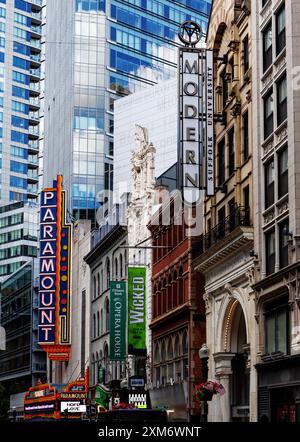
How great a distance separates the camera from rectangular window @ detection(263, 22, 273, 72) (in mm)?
40562

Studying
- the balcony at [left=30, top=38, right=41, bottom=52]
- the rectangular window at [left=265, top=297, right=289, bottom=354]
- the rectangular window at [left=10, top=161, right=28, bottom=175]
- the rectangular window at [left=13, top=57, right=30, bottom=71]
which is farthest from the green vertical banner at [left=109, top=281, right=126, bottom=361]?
the balcony at [left=30, top=38, right=41, bottom=52]

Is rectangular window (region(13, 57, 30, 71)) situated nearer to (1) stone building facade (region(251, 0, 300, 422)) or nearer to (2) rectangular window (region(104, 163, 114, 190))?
(2) rectangular window (region(104, 163, 114, 190))

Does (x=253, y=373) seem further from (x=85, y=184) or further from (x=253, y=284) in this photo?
(x=85, y=184)

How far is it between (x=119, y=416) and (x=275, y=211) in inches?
468

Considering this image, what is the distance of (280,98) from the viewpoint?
38.7 metres

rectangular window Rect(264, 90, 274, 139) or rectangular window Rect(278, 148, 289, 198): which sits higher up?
rectangular window Rect(264, 90, 274, 139)

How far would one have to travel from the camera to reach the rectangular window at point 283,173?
37406mm

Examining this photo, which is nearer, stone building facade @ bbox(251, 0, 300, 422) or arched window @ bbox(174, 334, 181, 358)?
stone building facade @ bbox(251, 0, 300, 422)

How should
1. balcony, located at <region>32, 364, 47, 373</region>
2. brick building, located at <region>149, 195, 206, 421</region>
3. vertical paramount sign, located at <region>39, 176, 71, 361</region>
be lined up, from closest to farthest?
brick building, located at <region>149, 195, 206, 421</region>, vertical paramount sign, located at <region>39, 176, 71, 361</region>, balcony, located at <region>32, 364, 47, 373</region>

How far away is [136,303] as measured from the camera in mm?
67438

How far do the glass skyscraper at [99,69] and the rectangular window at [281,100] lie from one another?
293ft

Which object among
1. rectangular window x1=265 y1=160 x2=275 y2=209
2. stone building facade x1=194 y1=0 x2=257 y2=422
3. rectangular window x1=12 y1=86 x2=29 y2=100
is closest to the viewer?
rectangular window x1=265 y1=160 x2=275 y2=209

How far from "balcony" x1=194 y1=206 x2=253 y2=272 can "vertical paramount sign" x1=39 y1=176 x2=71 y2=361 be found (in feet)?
183

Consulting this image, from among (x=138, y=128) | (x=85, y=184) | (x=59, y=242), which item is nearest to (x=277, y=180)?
(x=138, y=128)
